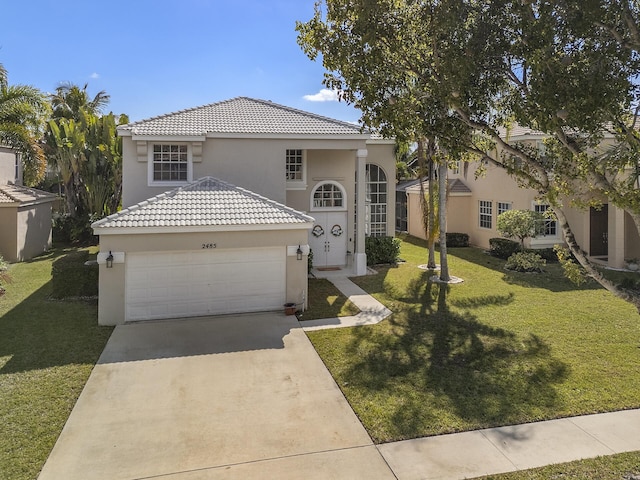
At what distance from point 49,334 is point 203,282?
13.3ft

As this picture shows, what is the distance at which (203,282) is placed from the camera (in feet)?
42.4

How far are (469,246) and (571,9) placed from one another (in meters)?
21.5

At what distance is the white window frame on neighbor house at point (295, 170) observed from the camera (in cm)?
1931

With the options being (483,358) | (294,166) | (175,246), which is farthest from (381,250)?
(483,358)

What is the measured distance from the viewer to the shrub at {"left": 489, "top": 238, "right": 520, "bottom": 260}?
22.2m

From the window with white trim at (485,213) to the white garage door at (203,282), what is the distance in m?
16.3

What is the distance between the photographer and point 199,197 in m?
14.4

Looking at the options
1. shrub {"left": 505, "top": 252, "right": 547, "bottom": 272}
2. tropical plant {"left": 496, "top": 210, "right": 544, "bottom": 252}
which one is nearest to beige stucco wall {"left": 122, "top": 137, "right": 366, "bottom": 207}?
tropical plant {"left": 496, "top": 210, "right": 544, "bottom": 252}

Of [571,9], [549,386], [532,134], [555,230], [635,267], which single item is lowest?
[549,386]

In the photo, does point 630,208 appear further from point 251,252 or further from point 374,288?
point 374,288

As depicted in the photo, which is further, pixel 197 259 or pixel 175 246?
pixel 197 259

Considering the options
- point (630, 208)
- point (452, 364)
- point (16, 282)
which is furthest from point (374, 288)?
point (16, 282)

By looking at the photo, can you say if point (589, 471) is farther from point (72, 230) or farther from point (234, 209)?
point (72, 230)

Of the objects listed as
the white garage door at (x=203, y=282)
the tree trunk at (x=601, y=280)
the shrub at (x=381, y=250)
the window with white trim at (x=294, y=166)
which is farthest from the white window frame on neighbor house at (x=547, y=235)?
the tree trunk at (x=601, y=280)
